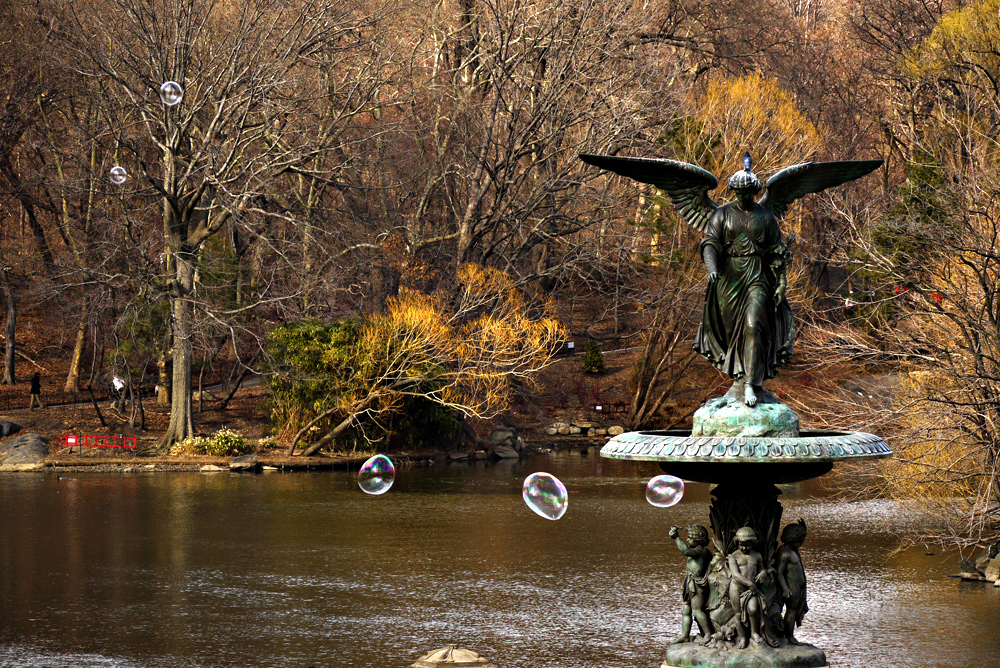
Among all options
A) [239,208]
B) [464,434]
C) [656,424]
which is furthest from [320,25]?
[656,424]

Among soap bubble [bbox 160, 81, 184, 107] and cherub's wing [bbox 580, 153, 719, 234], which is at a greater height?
soap bubble [bbox 160, 81, 184, 107]

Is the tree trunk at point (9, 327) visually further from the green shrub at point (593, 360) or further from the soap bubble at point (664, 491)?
the soap bubble at point (664, 491)

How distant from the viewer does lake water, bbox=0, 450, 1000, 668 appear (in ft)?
43.0

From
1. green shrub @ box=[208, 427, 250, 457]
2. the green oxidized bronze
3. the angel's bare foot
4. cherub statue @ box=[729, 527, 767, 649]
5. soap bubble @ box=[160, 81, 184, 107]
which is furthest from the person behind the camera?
green shrub @ box=[208, 427, 250, 457]

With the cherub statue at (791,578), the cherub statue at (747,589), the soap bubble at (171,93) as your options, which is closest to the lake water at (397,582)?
the cherub statue at (791,578)

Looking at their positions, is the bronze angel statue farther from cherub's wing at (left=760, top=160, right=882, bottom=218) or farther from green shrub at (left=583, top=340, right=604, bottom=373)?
green shrub at (left=583, top=340, right=604, bottom=373)

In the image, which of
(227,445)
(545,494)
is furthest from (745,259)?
(227,445)

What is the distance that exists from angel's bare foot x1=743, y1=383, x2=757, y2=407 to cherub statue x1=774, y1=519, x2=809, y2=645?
3.37 feet

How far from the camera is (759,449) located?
8734mm

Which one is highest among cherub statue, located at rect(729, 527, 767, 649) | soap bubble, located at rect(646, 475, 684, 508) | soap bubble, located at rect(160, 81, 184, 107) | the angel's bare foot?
soap bubble, located at rect(160, 81, 184, 107)

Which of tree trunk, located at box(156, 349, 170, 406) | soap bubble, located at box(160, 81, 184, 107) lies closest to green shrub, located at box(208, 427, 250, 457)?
tree trunk, located at box(156, 349, 170, 406)

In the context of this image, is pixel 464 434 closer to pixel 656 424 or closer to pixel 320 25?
pixel 656 424

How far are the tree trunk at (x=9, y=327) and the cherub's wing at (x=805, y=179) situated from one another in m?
33.7

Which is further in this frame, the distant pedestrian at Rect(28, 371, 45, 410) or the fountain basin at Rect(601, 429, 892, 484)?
the distant pedestrian at Rect(28, 371, 45, 410)
